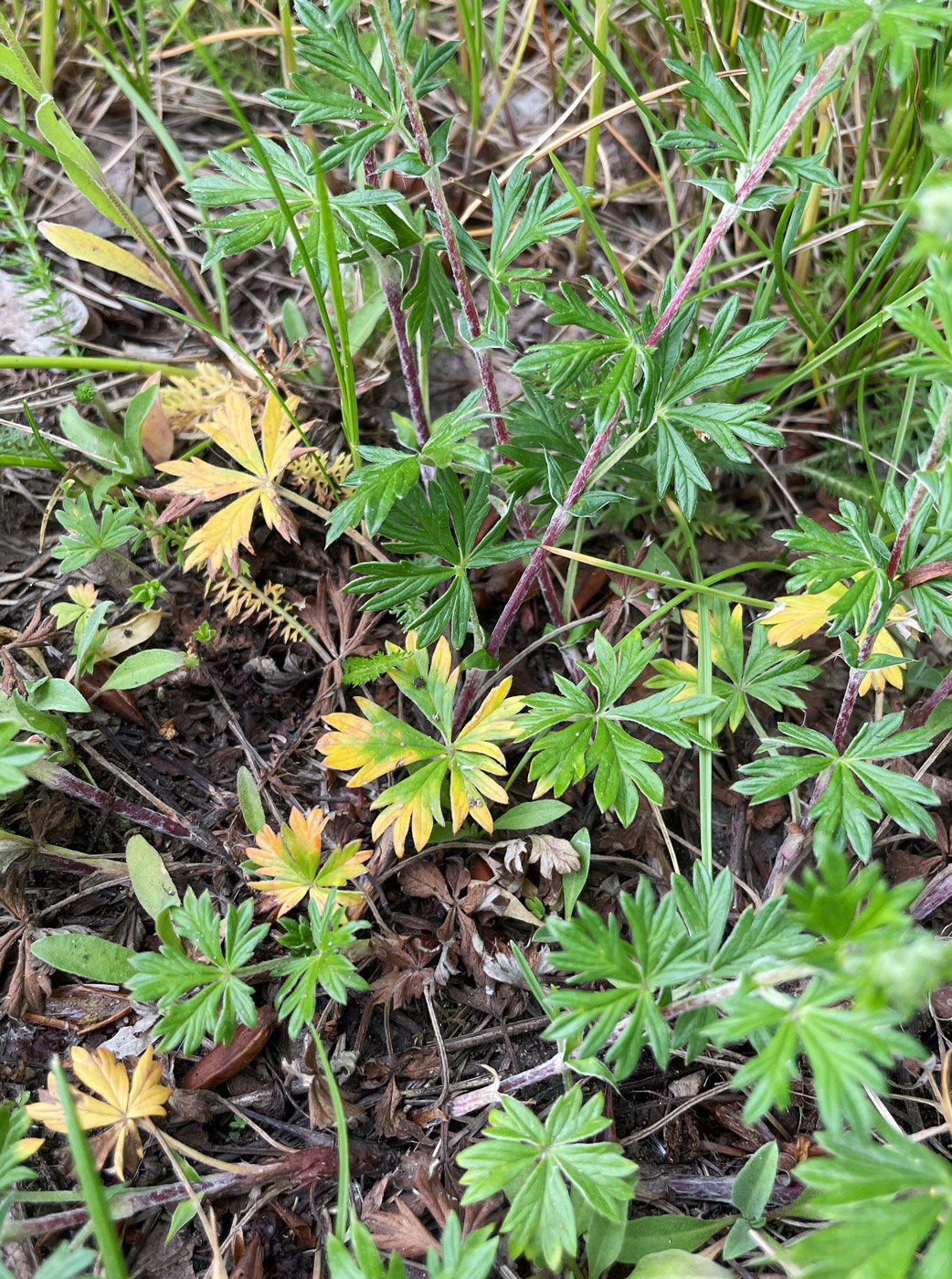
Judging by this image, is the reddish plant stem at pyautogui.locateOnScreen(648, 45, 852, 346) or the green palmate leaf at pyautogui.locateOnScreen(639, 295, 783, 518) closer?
the reddish plant stem at pyautogui.locateOnScreen(648, 45, 852, 346)

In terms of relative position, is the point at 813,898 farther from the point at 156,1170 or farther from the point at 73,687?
the point at 73,687

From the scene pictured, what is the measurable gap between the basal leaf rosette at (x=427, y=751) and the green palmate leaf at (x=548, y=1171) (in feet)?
1.85

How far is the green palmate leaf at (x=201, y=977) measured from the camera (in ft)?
5.50

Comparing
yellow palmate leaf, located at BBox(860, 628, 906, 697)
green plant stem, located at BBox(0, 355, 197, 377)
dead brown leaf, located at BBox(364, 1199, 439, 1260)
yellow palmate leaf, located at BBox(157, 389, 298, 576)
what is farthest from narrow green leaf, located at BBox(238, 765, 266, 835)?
yellow palmate leaf, located at BBox(860, 628, 906, 697)

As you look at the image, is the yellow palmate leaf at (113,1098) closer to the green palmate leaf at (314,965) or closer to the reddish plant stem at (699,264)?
the green palmate leaf at (314,965)

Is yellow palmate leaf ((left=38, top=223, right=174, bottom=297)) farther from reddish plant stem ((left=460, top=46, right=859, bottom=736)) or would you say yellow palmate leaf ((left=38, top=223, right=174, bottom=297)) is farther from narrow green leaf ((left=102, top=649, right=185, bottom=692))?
reddish plant stem ((left=460, top=46, right=859, bottom=736))

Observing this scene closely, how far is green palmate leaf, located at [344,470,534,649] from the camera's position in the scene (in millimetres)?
1988

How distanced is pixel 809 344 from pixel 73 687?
6.86 ft

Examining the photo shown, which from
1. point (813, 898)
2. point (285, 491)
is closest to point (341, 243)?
point (285, 491)

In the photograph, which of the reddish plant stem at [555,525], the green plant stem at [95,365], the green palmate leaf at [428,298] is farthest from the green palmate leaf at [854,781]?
the green plant stem at [95,365]

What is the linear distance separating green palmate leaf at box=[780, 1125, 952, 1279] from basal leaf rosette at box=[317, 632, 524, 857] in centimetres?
89

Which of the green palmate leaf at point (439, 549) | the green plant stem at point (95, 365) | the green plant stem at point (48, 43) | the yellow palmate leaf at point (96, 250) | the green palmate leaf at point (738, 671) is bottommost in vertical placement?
the green palmate leaf at point (738, 671)

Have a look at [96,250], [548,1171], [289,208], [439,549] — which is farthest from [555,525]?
[96,250]

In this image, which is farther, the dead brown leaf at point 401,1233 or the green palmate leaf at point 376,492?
the green palmate leaf at point 376,492
